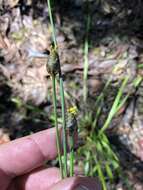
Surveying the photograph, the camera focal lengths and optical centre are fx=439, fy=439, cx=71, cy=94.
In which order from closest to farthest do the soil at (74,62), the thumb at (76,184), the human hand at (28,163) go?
the thumb at (76,184) < the human hand at (28,163) < the soil at (74,62)

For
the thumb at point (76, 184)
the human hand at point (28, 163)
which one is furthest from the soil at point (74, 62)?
the thumb at point (76, 184)

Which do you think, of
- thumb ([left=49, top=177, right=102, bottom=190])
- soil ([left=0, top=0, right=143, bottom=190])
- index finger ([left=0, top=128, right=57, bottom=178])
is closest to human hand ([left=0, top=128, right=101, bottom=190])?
index finger ([left=0, top=128, right=57, bottom=178])

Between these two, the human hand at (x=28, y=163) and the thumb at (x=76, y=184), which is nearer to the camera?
the thumb at (x=76, y=184)

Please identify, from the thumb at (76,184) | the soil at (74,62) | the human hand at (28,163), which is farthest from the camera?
the soil at (74,62)

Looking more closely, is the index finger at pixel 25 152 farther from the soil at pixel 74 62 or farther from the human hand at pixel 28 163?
the soil at pixel 74 62

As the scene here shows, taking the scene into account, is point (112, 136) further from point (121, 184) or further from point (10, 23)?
point (10, 23)

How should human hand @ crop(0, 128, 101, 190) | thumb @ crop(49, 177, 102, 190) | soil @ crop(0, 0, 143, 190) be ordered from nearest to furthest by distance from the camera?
thumb @ crop(49, 177, 102, 190), human hand @ crop(0, 128, 101, 190), soil @ crop(0, 0, 143, 190)

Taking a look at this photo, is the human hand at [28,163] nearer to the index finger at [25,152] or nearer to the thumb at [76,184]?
the index finger at [25,152]

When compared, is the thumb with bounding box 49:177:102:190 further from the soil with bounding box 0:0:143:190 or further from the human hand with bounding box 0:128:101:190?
the soil with bounding box 0:0:143:190
